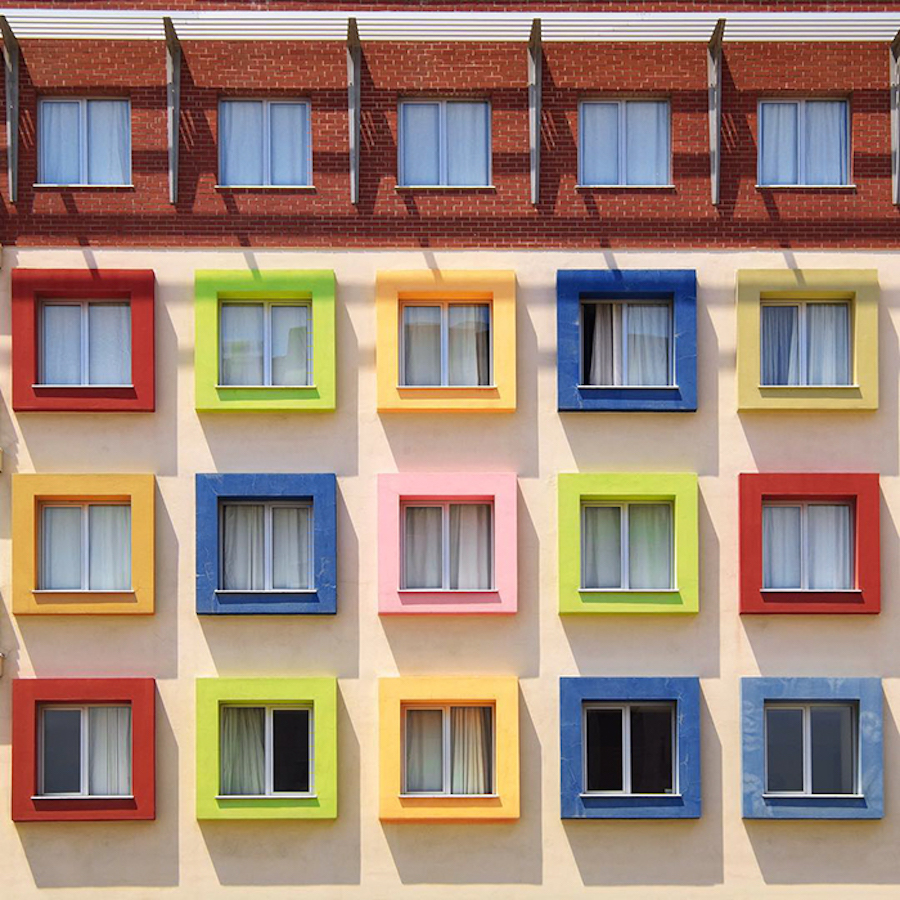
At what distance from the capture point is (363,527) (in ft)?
59.6

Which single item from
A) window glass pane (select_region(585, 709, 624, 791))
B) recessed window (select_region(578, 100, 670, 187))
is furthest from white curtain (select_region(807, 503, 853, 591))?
recessed window (select_region(578, 100, 670, 187))

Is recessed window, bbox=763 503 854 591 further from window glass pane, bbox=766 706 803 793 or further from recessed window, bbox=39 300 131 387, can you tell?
recessed window, bbox=39 300 131 387

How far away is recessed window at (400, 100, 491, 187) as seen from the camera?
18.8 metres

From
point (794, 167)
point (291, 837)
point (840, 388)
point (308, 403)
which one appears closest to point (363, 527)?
point (308, 403)

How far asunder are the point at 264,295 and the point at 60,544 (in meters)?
4.59

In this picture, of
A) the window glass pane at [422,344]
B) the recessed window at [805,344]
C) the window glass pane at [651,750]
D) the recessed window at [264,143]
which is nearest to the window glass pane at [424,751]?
the window glass pane at [651,750]

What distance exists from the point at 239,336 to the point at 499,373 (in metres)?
3.81

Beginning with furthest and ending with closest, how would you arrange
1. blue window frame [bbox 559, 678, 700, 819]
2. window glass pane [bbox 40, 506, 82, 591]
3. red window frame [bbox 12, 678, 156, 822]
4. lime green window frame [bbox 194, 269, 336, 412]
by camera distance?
window glass pane [bbox 40, 506, 82, 591]
lime green window frame [bbox 194, 269, 336, 412]
blue window frame [bbox 559, 678, 700, 819]
red window frame [bbox 12, 678, 156, 822]

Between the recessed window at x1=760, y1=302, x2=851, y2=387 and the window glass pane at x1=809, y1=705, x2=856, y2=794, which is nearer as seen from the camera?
the window glass pane at x1=809, y1=705, x2=856, y2=794

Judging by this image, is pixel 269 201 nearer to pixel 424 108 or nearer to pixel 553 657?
pixel 424 108

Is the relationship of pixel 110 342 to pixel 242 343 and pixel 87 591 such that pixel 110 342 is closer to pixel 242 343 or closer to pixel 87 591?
pixel 242 343

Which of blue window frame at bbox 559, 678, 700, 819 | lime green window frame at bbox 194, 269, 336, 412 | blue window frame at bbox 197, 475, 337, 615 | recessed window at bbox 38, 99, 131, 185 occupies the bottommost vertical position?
blue window frame at bbox 559, 678, 700, 819

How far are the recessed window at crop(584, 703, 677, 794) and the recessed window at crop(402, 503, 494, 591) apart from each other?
2531mm

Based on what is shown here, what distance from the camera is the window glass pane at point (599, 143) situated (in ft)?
61.7
